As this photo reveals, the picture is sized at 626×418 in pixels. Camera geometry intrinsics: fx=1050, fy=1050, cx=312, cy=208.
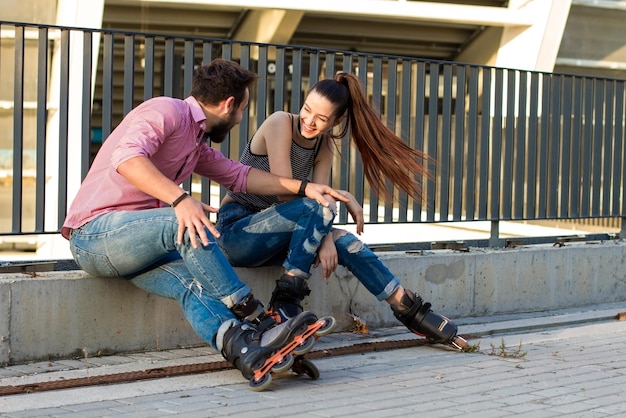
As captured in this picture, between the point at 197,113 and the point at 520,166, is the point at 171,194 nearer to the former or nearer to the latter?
the point at 197,113

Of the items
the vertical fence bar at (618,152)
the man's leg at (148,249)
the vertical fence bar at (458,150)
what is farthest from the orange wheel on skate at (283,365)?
the vertical fence bar at (618,152)

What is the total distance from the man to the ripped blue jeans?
0.11 metres

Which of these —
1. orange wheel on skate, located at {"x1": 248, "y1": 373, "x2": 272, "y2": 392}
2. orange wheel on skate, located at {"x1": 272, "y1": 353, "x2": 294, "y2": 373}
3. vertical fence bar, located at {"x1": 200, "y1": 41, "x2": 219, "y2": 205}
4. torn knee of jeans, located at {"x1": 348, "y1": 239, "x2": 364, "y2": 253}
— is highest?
vertical fence bar, located at {"x1": 200, "y1": 41, "x2": 219, "y2": 205}

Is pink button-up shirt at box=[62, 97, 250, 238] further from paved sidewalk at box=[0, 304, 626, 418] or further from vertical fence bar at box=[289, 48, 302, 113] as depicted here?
vertical fence bar at box=[289, 48, 302, 113]

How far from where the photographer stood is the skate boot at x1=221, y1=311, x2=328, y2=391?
4.59 meters

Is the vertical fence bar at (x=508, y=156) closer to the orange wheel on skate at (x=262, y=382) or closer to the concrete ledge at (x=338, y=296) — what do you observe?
the concrete ledge at (x=338, y=296)

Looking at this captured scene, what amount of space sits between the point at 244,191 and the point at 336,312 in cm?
119

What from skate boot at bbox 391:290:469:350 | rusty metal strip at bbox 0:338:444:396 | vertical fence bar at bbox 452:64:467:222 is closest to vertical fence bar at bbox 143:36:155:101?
rusty metal strip at bbox 0:338:444:396

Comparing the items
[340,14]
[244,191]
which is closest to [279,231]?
[244,191]

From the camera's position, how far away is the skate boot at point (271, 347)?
4.59 meters

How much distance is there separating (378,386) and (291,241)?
0.90 m

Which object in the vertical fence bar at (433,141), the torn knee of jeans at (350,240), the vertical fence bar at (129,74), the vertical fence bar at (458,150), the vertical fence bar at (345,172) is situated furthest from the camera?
the vertical fence bar at (458,150)

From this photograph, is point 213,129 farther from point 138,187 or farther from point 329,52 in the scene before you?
point 329,52

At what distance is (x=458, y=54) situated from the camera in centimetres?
2122
